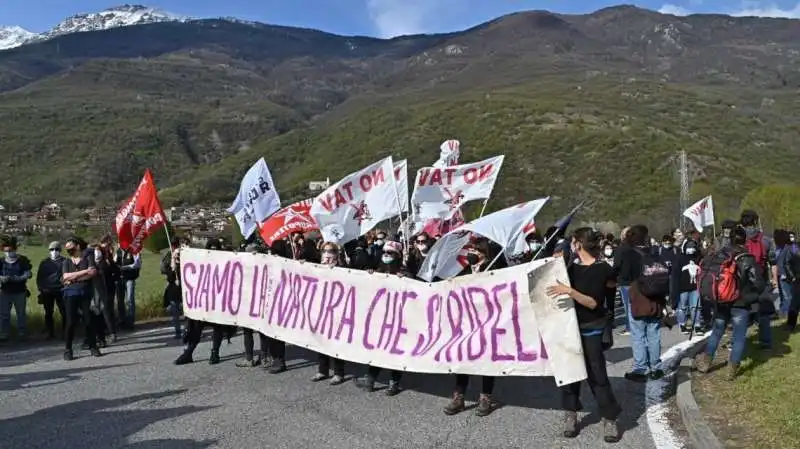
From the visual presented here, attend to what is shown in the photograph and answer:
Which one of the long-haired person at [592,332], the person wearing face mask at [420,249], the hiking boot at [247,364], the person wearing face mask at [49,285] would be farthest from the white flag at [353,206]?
the person wearing face mask at [49,285]

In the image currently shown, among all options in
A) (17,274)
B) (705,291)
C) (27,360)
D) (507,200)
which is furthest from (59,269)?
(507,200)

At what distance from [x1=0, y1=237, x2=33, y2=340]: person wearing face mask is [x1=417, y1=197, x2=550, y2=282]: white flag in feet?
26.6

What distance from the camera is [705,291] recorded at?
8875 millimetres

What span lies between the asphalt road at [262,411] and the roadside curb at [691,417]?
1.08 ft

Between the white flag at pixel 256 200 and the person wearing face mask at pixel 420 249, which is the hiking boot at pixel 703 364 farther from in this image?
the white flag at pixel 256 200

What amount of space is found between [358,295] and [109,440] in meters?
3.04

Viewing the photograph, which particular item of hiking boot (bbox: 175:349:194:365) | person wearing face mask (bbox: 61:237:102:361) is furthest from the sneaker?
person wearing face mask (bbox: 61:237:102:361)

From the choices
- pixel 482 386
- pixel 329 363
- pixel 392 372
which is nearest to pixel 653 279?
pixel 482 386

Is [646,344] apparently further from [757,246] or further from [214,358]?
[214,358]

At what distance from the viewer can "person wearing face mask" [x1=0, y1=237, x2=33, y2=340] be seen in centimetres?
1320

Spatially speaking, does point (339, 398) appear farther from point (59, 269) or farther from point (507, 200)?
point (507, 200)

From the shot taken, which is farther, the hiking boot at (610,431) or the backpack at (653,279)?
the backpack at (653,279)

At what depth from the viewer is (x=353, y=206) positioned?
11445 mm

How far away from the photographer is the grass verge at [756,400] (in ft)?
21.2
